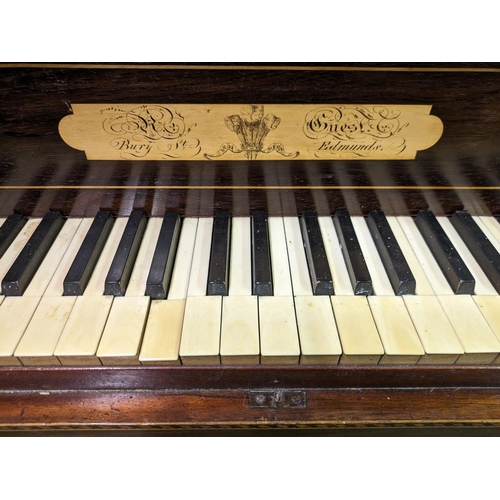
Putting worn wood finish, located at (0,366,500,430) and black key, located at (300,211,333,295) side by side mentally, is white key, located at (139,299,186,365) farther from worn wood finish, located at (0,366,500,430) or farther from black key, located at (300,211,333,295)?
black key, located at (300,211,333,295)

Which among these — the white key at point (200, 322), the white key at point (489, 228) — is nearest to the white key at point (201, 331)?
the white key at point (200, 322)

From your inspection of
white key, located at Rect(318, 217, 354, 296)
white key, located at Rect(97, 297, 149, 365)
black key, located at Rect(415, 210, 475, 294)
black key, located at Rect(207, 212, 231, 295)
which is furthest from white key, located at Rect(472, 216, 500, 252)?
white key, located at Rect(97, 297, 149, 365)

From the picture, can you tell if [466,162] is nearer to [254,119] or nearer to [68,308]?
[254,119]

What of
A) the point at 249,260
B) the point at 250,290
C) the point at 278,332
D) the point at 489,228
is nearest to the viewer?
the point at 278,332

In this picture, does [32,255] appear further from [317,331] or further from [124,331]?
[317,331]

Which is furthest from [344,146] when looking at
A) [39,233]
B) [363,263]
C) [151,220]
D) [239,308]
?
[39,233]

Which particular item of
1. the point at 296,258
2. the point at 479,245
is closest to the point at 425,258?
the point at 479,245
